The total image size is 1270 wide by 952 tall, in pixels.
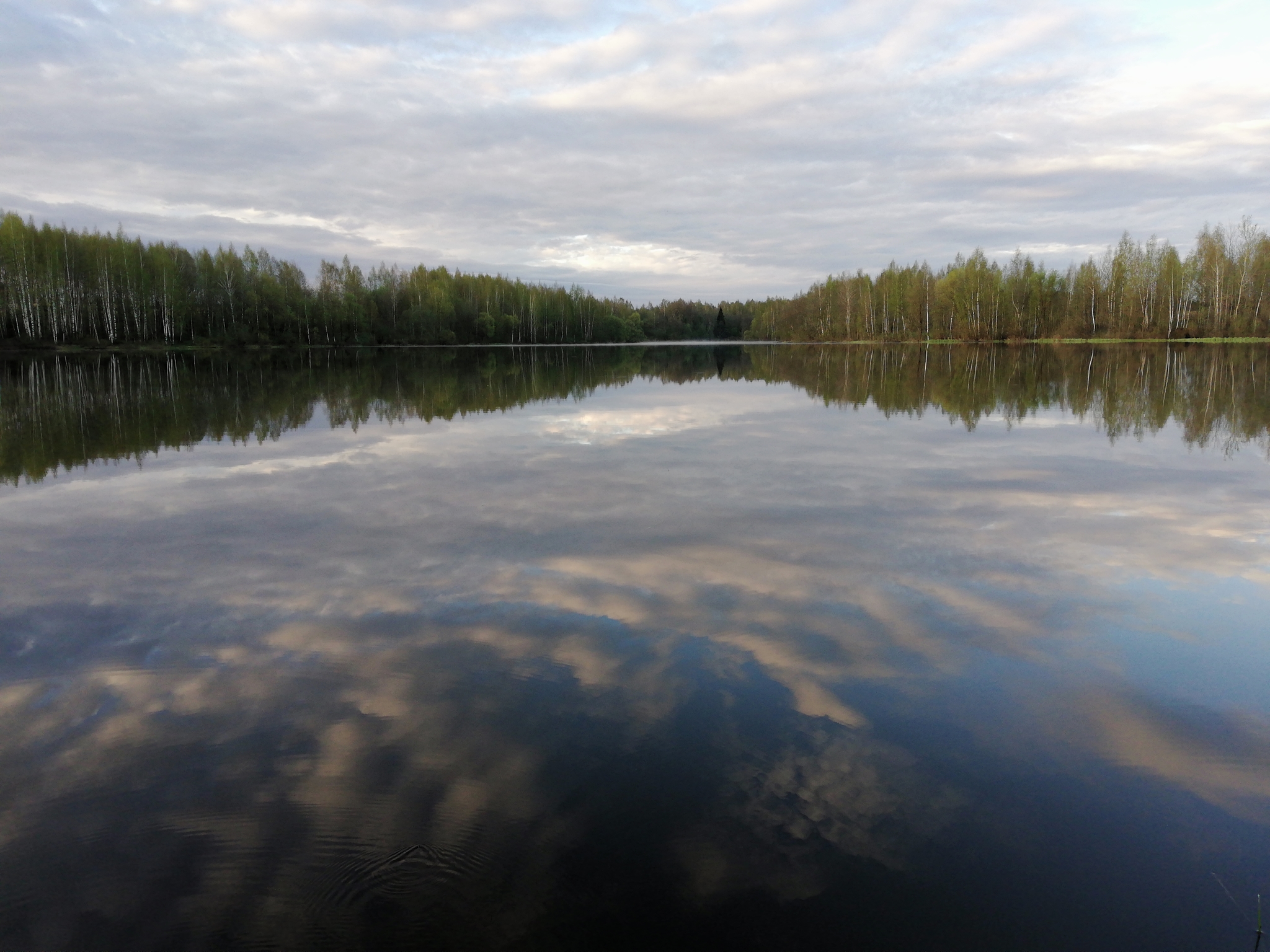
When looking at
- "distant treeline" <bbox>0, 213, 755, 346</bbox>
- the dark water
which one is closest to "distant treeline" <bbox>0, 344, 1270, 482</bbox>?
the dark water

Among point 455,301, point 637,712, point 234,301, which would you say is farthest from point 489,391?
point 455,301

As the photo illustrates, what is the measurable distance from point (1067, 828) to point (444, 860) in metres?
2.60

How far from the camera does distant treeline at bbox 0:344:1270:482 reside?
14.3m

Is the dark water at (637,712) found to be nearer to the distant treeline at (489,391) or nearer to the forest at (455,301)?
the distant treeline at (489,391)

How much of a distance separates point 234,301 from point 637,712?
3183 inches

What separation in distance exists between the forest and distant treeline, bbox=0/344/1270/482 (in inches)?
672

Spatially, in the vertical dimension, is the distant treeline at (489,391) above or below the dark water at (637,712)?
above

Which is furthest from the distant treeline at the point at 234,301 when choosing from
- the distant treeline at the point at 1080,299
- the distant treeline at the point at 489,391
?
the distant treeline at the point at 1080,299

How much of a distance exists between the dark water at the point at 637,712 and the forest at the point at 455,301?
65.1 meters

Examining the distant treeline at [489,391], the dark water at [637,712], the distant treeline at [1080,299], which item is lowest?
the dark water at [637,712]

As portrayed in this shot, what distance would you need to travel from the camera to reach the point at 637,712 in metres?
4.05

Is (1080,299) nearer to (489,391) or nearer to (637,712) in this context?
(489,391)

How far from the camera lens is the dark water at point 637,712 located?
2783 millimetres

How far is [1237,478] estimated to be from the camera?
963 cm
